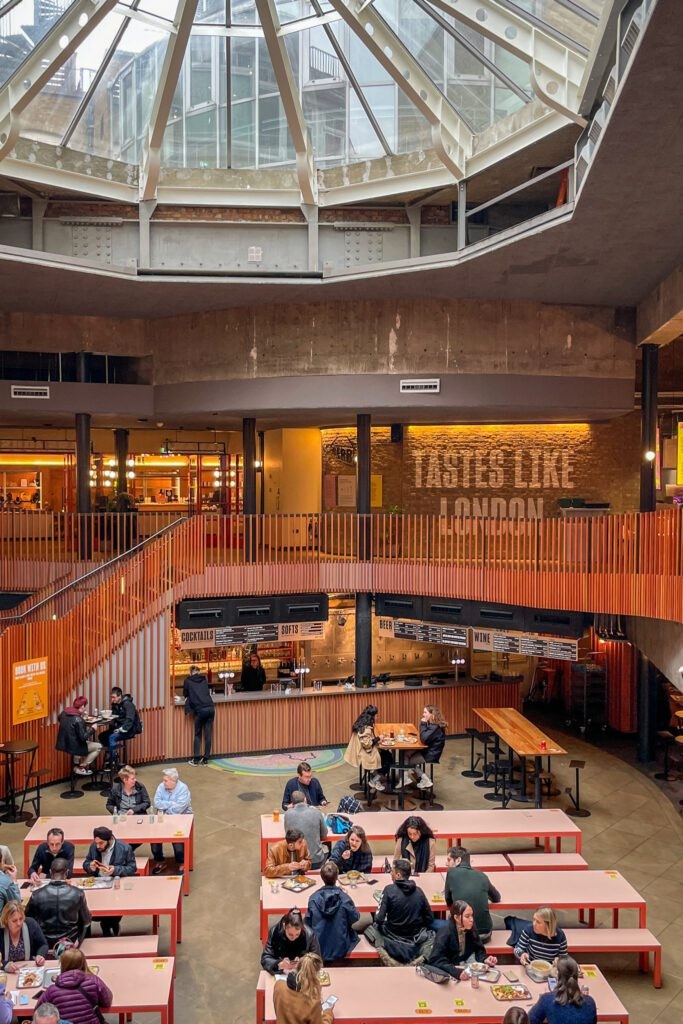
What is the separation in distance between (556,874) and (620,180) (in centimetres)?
752

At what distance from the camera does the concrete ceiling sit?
7.55 meters

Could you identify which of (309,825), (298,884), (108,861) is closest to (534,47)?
(309,825)

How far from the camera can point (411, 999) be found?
21.0ft

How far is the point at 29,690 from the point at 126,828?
13.1 ft

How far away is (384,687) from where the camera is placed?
16594 mm

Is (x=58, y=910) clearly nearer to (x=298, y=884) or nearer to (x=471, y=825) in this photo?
(x=298, y=884)

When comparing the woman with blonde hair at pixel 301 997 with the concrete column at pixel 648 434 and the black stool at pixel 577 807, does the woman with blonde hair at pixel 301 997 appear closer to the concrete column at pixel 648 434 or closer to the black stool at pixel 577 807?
the black stool at pixel 577 807

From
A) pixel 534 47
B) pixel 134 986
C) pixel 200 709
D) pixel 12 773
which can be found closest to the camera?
pixel 134 986

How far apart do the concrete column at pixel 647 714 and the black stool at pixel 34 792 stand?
396 inches

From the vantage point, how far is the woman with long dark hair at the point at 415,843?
868cm

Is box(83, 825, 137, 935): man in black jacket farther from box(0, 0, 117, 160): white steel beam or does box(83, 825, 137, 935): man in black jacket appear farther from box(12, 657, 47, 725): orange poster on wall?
box(0, 0, 117, 160): white steel beam

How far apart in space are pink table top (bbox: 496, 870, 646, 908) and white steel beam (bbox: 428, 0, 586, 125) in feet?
26.8

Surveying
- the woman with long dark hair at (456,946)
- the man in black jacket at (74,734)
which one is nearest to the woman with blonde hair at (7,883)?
the woman with long dark hair at (456,946)

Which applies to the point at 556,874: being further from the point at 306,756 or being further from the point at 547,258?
the point at 547,258
